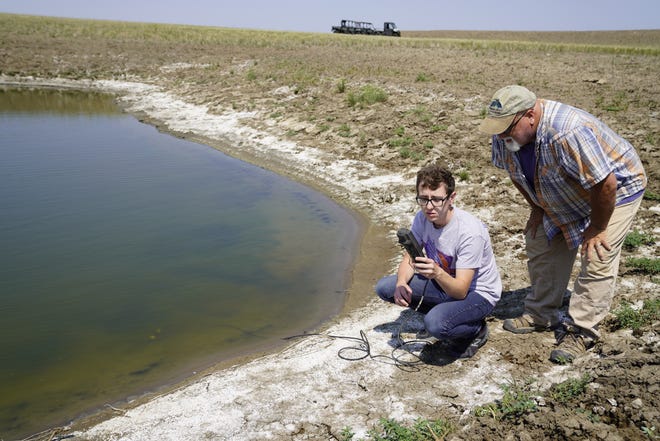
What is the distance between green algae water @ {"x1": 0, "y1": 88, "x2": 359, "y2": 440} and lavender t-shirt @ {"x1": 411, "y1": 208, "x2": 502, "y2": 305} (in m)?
1.84

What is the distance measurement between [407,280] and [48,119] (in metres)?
15.4

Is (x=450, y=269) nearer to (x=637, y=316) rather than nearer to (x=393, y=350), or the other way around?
(x=393, y=350)

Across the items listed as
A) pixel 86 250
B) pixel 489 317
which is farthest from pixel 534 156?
pixel 86 250

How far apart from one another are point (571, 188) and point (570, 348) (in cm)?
122

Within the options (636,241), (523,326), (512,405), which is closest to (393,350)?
(523,326)

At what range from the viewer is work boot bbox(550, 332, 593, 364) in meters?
3.70

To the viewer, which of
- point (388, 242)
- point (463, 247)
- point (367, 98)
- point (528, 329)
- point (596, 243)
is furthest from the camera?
point (367, 98)

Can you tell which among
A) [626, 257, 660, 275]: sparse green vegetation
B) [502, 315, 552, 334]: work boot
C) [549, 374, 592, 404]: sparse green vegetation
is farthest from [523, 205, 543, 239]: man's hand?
[626, 257, 660, 275]: sparse green vegetation

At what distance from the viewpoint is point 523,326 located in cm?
422

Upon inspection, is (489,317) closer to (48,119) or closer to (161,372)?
(161,372)

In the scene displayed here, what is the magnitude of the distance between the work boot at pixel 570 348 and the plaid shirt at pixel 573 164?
0.70m

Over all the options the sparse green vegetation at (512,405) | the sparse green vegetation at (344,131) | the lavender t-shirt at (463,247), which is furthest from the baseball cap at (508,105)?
the sparse green vegetation at (344,131)

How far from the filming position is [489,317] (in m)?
4.61

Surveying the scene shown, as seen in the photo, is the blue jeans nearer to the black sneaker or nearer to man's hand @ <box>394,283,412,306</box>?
the black sneaker
